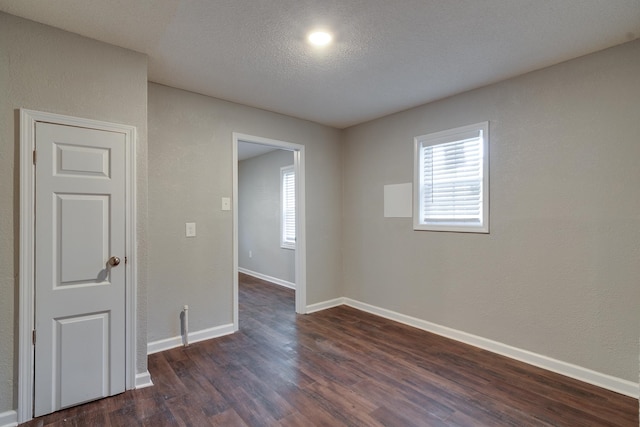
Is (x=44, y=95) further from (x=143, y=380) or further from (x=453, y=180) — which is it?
(x=453, y=180)

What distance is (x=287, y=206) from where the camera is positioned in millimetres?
5777

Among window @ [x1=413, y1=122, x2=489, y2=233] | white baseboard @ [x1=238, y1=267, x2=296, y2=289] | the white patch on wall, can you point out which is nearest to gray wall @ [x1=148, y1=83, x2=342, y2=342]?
the white patch on wall

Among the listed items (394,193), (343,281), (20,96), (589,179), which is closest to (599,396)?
(589,179)

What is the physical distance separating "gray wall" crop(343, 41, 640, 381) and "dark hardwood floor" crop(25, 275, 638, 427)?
0.33m

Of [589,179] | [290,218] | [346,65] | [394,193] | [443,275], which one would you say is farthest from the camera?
[290,218]

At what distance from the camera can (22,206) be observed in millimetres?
1946

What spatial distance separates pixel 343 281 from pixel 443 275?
1.56m

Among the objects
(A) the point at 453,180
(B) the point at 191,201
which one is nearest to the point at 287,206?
(B) the point at 191,201

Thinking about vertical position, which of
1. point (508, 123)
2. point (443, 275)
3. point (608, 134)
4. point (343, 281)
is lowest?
point (343, 281)

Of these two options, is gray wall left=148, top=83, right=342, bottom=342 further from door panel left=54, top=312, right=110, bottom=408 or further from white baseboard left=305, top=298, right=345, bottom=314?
white baseboard left=305, top=298, right=345, bottom=314

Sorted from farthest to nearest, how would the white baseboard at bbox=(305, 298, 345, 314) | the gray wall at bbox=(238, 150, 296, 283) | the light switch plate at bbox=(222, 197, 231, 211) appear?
the gray wall at bbox=(238, 150, 296, 283), the white baseboard at bbox=(305, 298, 345, 314), the light switch plate at bbox=(222, 197, 231, 211)

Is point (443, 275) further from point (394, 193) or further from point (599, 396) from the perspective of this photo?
point (599, 396)

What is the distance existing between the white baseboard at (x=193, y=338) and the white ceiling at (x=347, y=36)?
→ 2.40 meters

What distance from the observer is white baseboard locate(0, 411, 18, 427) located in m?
1.89
